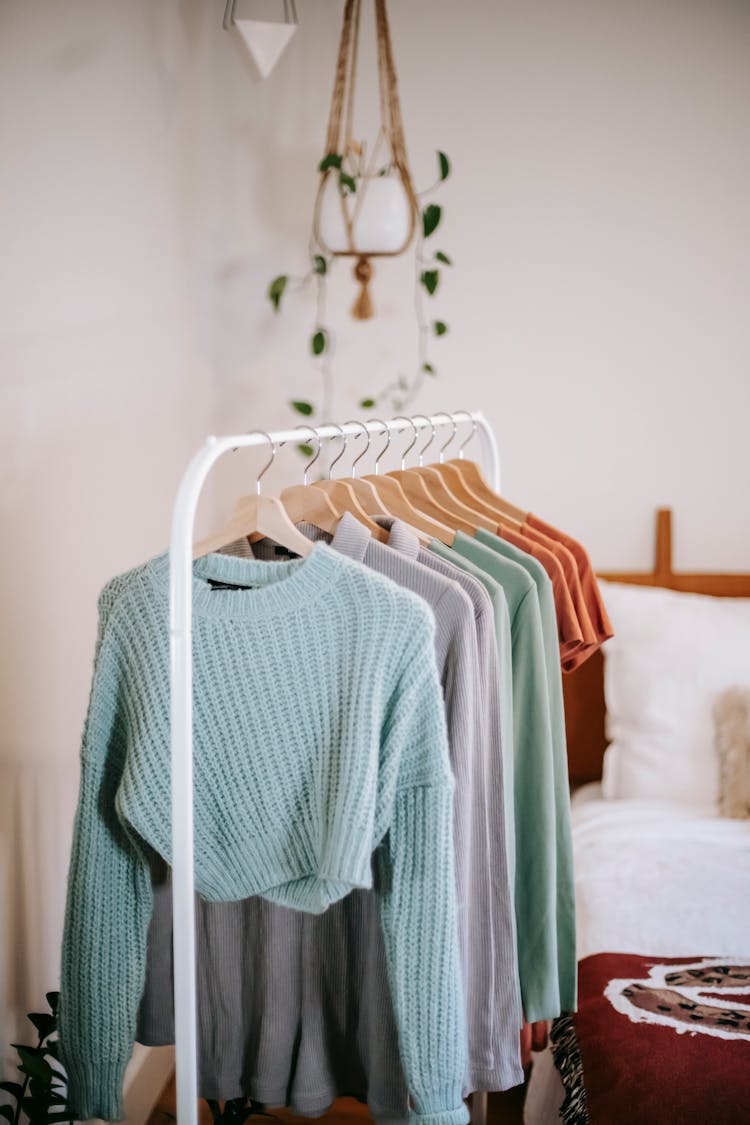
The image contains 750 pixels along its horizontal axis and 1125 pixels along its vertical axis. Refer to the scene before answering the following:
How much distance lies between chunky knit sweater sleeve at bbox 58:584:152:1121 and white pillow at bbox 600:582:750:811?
1.47 metres

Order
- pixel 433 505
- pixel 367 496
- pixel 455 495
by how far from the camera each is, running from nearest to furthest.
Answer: pixel 367 496 → pixel 433 505 → pixel 455 495

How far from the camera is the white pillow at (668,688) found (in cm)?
227

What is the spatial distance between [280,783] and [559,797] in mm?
524

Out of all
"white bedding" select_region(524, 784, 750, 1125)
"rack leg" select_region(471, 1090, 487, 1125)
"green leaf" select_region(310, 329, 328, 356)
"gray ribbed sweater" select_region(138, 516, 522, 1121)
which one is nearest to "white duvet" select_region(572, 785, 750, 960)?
"white bedding" select_region(524, 784, 750, 1125)

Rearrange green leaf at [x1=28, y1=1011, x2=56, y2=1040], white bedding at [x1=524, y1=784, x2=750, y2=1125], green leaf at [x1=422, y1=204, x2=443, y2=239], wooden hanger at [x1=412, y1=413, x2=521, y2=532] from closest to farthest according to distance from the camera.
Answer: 1. green leaf at [x1=28, y1=1011, x2=56, y2=1040]
2. wooden hanger at [x1=412, y1=413, x2=521, y2=532]
3. white bedding at [x1=524, y1=784, x2=750, y2=1125]
4. green leaf at [x1=422, y1=204, x2=443, y2=239]

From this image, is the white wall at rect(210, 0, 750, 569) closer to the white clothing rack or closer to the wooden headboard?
the wooden headboard

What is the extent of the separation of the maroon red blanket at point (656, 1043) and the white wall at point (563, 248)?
4.13 ft

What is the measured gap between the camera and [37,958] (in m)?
1.59

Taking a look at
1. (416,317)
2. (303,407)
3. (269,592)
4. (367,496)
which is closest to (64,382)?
(367,496)

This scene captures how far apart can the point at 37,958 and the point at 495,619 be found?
910mm

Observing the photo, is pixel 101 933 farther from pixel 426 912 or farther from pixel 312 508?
pixel 312 508

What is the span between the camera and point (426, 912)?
1.04 meters

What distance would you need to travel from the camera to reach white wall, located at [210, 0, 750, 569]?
255 centimetres

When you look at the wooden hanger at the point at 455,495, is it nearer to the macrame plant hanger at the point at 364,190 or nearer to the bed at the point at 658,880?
the bed at the point at 658,880
